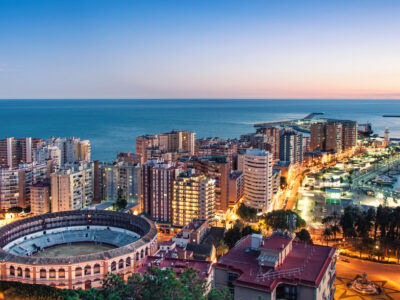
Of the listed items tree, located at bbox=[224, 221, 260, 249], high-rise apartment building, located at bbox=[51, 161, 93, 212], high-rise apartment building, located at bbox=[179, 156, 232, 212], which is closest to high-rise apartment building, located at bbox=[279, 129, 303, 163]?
high-rise apartment building, located at bbox=[179, 156, 232, 212]

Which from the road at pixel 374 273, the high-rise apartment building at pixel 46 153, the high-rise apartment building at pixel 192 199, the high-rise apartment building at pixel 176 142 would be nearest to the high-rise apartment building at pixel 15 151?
the high-rise apartment building at pixel 46 153

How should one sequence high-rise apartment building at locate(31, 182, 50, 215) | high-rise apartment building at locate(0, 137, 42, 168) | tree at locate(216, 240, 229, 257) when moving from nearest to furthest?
tree at locate(216, 240, 229, 257)
high-rise apartment building at locate(31, 182, 50, 215)
high-rise apartment building at locate(0, 137, 42, 168)

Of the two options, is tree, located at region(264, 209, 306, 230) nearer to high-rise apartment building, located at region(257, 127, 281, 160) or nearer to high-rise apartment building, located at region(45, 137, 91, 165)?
high-rise apartment building, located at region(257, 127, 281, 160)

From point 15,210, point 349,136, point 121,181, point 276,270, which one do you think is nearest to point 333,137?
point 349,136

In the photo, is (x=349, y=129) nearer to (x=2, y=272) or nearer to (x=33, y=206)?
(x=33, y=206)

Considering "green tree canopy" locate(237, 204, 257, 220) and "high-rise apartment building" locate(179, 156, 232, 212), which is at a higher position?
"high-rise apartment building" locate(179, 156, 232, 212)
